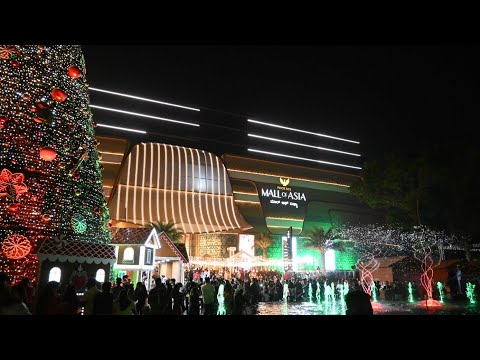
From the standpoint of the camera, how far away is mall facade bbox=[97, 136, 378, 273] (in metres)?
40.9

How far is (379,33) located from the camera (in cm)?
339

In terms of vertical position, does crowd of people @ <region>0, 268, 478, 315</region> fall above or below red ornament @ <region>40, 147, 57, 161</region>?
below

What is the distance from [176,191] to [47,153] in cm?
3378

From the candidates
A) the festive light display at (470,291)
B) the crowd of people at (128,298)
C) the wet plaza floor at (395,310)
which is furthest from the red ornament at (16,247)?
the festive light display at (470,291)

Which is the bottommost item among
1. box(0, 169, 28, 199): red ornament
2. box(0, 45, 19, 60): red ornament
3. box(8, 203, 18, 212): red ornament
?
box(8, 203, 18, 212): red ornament

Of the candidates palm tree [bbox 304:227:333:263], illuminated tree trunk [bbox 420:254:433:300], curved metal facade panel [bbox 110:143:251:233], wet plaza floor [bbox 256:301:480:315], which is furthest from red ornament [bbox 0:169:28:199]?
palm tree [bbox 304:227:333:263]

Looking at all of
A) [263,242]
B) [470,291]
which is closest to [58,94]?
[470,291]

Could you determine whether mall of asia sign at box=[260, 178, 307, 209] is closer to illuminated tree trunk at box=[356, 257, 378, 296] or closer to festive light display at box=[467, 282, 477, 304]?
illuminated tree trunk at box=[356, 257, 378, 296]

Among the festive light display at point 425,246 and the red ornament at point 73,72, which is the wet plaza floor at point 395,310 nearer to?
the festive light display at point 425,246

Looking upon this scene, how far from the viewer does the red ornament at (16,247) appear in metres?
8.84

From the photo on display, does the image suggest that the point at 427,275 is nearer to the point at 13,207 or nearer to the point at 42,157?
the point at 42,157

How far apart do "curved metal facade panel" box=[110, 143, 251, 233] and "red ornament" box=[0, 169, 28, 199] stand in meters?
30.2

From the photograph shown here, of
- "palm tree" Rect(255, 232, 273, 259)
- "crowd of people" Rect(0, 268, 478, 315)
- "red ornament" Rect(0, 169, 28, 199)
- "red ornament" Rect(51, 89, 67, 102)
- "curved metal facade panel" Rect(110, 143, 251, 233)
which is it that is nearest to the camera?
"crowd of people" Rect(0, 268, 478, 315)

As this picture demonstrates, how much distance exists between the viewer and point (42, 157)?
955cm
